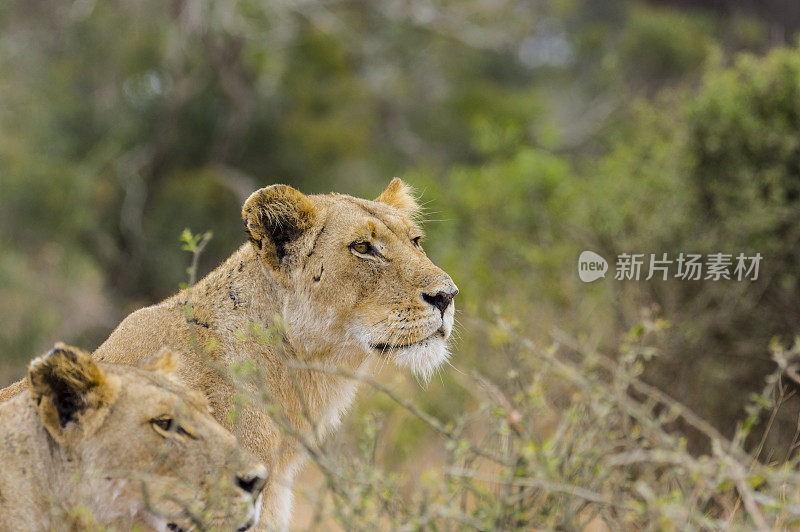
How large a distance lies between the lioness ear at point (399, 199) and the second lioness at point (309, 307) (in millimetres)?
743

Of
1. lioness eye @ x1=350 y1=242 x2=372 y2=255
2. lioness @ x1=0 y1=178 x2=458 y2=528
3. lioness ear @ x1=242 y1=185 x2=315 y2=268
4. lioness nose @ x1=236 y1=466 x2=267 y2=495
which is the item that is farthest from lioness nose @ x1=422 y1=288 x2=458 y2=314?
lioness nose @ x1=236 y1=466 x2=267 y2=495

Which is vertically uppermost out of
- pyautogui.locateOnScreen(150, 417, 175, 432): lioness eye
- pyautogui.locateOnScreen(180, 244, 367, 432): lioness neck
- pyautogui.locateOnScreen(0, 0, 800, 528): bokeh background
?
pyautogui.locateOnScreen(0, 0, 800, 528): bokeh background

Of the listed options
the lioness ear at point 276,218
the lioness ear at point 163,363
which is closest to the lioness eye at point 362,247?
the lioness ear at point 276,218

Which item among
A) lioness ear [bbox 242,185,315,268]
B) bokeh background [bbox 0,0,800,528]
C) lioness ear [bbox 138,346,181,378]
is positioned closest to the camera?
lioness ear [bbox 138,346,181,378]

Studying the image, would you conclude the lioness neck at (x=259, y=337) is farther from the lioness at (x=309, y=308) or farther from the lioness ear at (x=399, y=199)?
the lioness ear at (x=399, y=199)

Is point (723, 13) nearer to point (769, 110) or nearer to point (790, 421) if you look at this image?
point (769, 110)

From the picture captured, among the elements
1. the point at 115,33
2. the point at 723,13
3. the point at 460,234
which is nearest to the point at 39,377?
the point at 460,234

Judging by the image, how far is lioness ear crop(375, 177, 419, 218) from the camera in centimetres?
591

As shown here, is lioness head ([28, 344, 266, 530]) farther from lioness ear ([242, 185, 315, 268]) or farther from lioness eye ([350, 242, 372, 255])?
lioness eye ([350, 242, 372, 255])

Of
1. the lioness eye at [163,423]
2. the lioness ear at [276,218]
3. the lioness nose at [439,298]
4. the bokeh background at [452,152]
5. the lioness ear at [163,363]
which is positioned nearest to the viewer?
the lioness eye at [163,423]

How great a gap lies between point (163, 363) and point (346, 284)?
1111 mm

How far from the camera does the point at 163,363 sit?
13.8 ft

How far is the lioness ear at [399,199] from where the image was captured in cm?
591

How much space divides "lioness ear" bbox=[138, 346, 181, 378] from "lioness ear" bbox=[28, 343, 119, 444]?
291 mm
